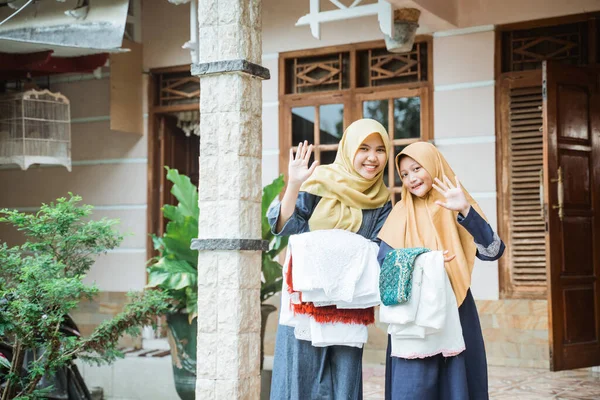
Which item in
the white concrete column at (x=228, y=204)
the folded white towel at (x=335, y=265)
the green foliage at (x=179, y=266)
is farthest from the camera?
the green foliage at (x=179, y=266)

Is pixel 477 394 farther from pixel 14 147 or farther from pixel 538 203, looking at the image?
pixel 14 147

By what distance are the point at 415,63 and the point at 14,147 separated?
334cm

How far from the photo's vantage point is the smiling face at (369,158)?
3.03m

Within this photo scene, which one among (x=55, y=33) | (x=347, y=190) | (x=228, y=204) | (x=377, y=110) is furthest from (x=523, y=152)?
(x=55, y=33)

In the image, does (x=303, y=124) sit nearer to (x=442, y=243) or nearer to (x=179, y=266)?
(x=179, y=266)

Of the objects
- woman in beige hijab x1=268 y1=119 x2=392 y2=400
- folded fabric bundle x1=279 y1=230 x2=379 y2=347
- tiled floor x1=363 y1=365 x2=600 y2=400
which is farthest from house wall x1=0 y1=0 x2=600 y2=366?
folded fabric bundle x1=279 y1=230 x2=379 y2=347

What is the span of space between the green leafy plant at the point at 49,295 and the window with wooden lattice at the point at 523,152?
2.76m

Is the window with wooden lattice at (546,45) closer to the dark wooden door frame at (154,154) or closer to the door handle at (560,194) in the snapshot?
the door handle at (560,194)

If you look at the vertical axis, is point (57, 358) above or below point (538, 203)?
Answer: below

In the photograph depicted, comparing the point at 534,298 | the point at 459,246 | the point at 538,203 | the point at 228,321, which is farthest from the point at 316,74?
the point at 459,246

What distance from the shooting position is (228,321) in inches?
138

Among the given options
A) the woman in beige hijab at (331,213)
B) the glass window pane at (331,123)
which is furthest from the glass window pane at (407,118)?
the woman in beige hijab at (331,213)

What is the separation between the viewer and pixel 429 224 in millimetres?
2934

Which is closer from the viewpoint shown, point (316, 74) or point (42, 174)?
point (316, 74)
